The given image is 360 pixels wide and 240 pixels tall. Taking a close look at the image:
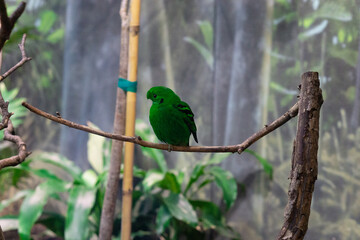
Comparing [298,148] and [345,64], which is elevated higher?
[345,64]

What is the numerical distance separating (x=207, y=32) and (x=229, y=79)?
0.33m

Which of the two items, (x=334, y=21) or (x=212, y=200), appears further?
(x=212, y=200)

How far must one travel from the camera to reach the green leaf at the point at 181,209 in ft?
7.13

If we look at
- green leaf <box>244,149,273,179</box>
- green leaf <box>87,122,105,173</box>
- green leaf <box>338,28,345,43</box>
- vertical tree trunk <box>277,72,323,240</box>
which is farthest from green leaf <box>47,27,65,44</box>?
vertical tree trunk <box>277,72,323,240</box>

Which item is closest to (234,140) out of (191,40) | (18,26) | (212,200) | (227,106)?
(227,106)

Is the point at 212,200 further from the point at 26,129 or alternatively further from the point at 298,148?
the point at 298,148

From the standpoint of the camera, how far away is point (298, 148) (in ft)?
2.99

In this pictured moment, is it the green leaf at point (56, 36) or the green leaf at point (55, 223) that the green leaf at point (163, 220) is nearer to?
the green leaf at point (55, 223)

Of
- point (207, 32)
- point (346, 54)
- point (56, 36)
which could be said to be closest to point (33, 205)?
point (56, 36)

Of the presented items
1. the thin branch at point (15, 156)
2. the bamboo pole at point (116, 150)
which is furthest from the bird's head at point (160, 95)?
the bamboo pole at point (116, 150)

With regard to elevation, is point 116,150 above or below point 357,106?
below

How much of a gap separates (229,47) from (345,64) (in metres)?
0.71

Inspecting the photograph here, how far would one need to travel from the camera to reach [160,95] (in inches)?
40.9

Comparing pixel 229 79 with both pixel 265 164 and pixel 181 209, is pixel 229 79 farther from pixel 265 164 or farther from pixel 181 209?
pixel 181 209
